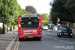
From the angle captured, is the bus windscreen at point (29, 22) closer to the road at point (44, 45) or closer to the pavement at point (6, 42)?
the pavement at point (6, 42)

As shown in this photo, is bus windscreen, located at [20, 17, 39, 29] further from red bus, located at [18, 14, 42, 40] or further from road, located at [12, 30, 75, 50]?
road, located at [12, 30, 75, 50]

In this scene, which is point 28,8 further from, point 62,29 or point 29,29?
point 29,29

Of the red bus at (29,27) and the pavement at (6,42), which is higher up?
the red bus at (29,27)

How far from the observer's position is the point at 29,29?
20.0 metres

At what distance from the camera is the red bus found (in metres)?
20.0

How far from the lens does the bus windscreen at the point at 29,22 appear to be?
2020 centimetres

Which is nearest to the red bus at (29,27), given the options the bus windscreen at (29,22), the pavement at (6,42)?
the bus windscreen at (29,22)

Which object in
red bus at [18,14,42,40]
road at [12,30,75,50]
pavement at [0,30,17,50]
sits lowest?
road at [12,30,75,50]

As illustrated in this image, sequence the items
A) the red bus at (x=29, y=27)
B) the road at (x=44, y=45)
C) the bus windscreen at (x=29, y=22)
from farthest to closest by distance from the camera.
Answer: the bus windscreen at (x=29, y=22), the red bus at (x=29, y=27), the road at (x=44, y=45)

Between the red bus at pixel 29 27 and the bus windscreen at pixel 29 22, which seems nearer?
the red bus at pixel 29 27

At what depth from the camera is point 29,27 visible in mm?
20188

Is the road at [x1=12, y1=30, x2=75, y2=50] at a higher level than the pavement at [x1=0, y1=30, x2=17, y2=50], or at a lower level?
lower

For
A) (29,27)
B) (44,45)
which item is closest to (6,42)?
(29,27)

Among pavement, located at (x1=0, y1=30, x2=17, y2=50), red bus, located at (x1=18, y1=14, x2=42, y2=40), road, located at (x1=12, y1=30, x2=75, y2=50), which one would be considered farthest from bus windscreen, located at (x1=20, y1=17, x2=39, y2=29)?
road, located at (x1=12, y1=30, x2=75, y2=50)
